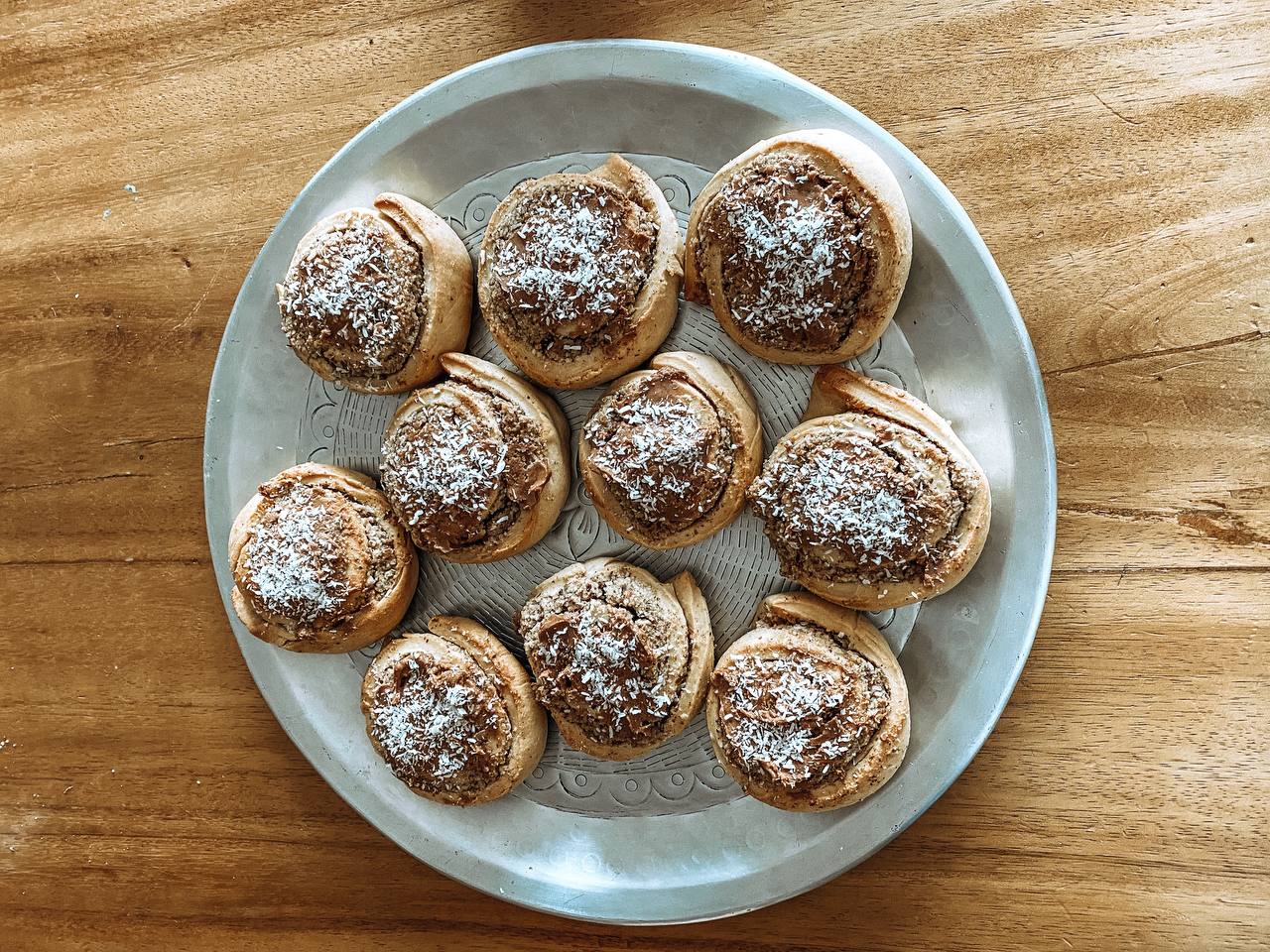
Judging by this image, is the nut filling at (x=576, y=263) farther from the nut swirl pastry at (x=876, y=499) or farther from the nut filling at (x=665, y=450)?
the nut swirl pastry at (x=876, y=499)

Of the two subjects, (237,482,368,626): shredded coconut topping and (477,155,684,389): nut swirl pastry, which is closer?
(477,155,684,389): nut swirl pastry

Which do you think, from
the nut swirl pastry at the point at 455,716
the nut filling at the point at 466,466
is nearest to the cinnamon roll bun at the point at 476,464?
the nut filling at the point at 466,466

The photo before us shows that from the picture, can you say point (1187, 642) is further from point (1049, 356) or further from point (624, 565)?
point (624, 565)

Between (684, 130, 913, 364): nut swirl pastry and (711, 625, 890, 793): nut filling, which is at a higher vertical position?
(684, 130, 913, 364): nut swirl pastry

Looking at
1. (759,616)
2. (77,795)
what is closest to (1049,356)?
(759,616)

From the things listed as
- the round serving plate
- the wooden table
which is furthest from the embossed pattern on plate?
the wooden table

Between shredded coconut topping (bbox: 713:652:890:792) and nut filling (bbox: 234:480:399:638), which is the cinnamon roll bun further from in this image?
shredded coconut topping (bbox: 713:652:890:792)

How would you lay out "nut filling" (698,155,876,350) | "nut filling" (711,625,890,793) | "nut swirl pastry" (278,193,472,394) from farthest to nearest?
"nut swirl pastry" (278,193,472,394) → "nut filling" (711,625,890,793) → "nut filling" (698,155,876,350)
